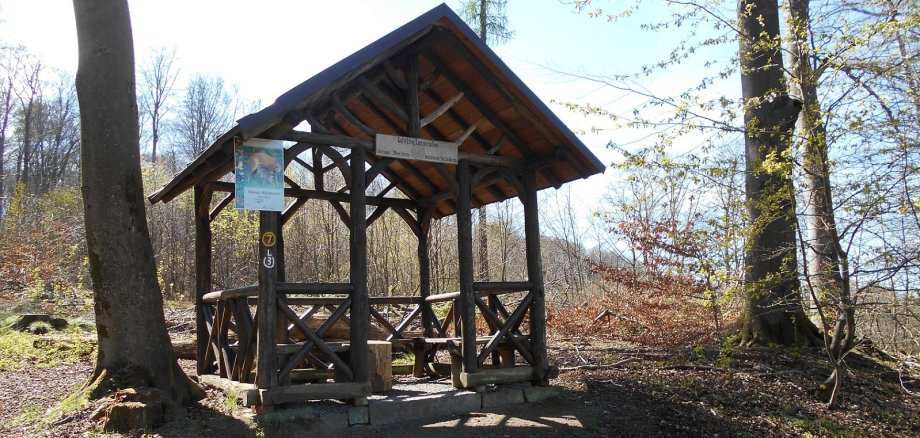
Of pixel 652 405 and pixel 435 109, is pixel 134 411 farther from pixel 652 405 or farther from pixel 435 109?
pixel 652 405

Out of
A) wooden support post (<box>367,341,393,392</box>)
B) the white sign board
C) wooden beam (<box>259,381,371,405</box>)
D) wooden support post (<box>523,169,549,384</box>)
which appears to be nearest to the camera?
wooden beam (<box>259,381,371,405</box>)

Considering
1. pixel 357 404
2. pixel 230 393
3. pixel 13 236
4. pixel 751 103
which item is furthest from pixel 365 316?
pixel 13 236

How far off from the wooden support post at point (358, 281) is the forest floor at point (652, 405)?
72cm

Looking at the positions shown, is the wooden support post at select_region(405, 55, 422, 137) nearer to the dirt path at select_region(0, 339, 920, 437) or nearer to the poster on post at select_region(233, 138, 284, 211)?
the poster on post at select_region(233, 138, 284, 211)

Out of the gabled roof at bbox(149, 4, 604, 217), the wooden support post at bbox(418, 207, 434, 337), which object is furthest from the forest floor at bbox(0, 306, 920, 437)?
the gabled roof at bbox(149, 4, 604, 217)

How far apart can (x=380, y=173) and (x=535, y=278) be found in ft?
7.92

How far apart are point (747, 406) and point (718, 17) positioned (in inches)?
212

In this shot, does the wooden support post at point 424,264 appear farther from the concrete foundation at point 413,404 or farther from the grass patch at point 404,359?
the concrete foundation at point 413,404

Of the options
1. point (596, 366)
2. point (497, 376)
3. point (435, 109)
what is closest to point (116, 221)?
point (435, 109)

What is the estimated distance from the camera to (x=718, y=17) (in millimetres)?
8977

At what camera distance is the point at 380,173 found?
7.71m

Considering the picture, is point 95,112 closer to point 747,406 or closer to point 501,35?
point 747,406

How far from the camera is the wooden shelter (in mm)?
6285

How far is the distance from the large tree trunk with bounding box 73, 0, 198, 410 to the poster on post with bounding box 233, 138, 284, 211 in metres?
1.33
